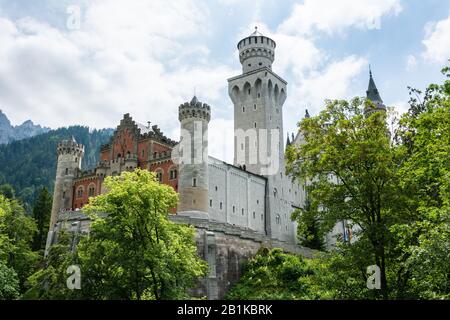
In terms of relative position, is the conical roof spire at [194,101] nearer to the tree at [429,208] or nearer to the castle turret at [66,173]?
the castle turret at [66,173]

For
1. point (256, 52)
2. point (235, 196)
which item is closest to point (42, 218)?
point (235, 196)

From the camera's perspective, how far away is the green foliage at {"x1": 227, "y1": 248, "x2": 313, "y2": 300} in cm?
4153

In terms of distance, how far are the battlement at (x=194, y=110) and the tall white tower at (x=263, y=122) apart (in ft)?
49.1

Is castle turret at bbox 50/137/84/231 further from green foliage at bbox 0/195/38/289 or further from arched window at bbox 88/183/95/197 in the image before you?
green foliage at bbox 0/195/38/289

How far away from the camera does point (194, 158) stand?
52969mm

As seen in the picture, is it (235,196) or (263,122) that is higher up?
(263,122)

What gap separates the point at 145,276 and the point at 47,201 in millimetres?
49213

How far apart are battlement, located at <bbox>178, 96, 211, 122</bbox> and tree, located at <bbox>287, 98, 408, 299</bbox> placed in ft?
105

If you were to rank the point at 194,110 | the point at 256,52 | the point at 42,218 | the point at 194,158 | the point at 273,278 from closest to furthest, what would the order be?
the point at 273,278 → the point at 194,158 → the point at 194,110 → the point at 42,218 → the point at 256,52

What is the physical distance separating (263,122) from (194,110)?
16698mm

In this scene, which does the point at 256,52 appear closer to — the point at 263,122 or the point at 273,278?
the point at 263,122
